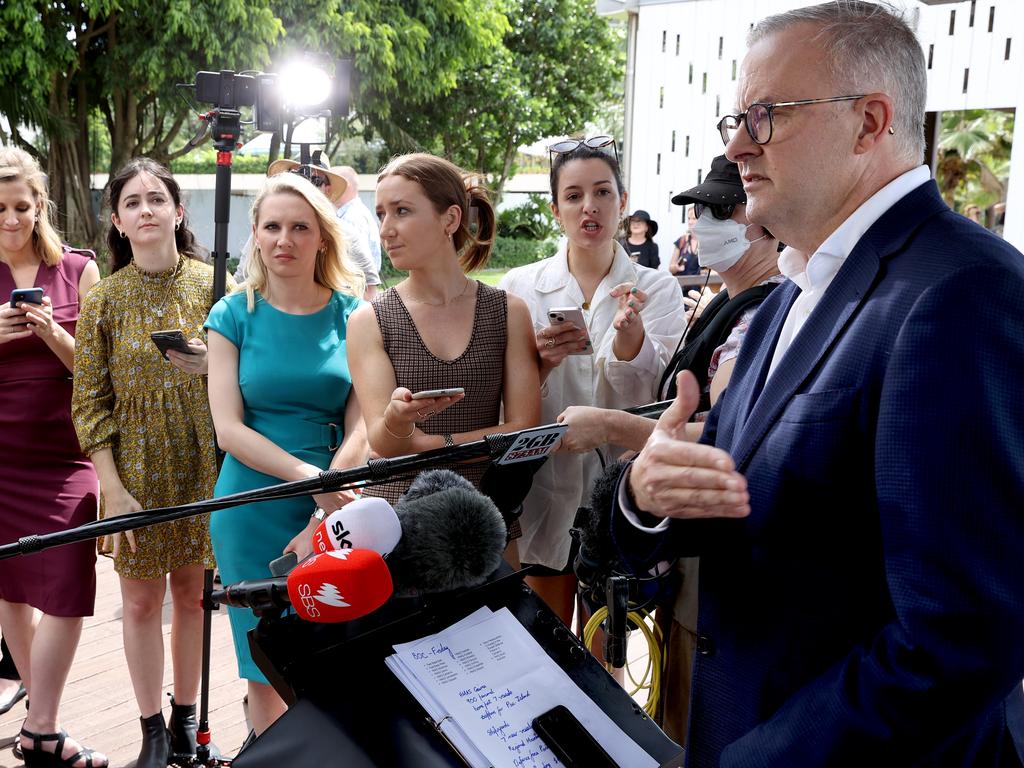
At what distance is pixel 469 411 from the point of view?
7.79 feet

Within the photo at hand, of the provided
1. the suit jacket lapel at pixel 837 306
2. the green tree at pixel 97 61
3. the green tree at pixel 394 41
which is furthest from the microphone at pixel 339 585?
the green tree at pixel 394 41

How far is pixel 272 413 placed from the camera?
256 centimetres

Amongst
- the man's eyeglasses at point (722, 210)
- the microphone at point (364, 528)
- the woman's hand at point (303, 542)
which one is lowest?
the woman's hand at point (303, 542)

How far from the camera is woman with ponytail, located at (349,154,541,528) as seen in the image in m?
2.31

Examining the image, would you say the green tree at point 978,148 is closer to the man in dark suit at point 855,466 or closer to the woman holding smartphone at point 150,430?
the woman holding smartphone at point 150,430

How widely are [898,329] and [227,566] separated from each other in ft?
6.67

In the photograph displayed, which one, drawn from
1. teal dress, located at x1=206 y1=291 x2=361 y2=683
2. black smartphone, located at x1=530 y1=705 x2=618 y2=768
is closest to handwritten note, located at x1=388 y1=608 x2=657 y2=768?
black smartphone, located at x1=530 y1=705 x2=618 y2=768

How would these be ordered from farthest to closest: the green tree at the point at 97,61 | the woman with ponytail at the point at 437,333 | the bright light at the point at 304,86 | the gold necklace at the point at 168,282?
the green tree at the point at 97,61, the bright light at the point at 304,86, the gold necklace at the point at 168,282, the woman with ponytail at the point at 437,333

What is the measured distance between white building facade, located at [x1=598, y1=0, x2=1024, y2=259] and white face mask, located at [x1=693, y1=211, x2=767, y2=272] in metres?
7.15

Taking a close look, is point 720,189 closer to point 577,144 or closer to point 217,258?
point 577,144

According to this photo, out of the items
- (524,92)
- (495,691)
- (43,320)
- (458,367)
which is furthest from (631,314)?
(524,92)

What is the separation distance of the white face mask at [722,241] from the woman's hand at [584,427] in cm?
56

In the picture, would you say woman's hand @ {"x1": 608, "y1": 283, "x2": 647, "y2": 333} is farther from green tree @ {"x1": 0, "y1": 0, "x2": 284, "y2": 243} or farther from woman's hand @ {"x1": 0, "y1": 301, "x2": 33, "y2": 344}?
green tree @ {"x1": 0, "y1": 0, "x2": 284, "y2": 243}

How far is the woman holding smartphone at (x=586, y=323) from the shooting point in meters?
2.53
